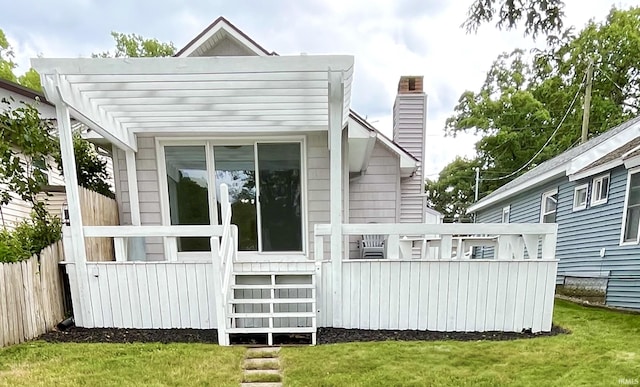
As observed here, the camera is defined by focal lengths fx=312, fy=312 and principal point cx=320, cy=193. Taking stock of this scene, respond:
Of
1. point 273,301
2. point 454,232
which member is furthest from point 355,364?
point 454,232

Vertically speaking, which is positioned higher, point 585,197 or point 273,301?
point 585,197

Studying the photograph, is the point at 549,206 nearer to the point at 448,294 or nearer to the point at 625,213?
the point at 625,213

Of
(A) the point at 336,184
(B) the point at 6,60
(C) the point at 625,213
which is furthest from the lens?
(B) the point at 6,60

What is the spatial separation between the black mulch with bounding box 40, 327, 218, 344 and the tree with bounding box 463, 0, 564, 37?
4003 mm

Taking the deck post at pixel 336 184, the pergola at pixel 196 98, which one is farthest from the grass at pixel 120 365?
the deck post at pixel 336 184

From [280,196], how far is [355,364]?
9.17 feet

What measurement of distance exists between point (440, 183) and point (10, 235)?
25.6 metres

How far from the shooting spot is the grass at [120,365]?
8.16 feet

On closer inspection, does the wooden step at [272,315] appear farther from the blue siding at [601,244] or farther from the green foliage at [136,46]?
the green foliage at [136,46]

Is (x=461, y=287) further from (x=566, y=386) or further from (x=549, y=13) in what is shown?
(x=549, y=13)

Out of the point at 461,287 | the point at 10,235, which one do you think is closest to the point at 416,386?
the point at 461,287

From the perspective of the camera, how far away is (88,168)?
5191 mm

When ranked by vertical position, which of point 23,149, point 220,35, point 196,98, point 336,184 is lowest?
point 336,184

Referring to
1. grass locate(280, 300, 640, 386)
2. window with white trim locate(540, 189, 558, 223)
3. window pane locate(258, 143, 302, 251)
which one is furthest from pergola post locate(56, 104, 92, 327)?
window with white trim locate(540, 189, 558, 223)
